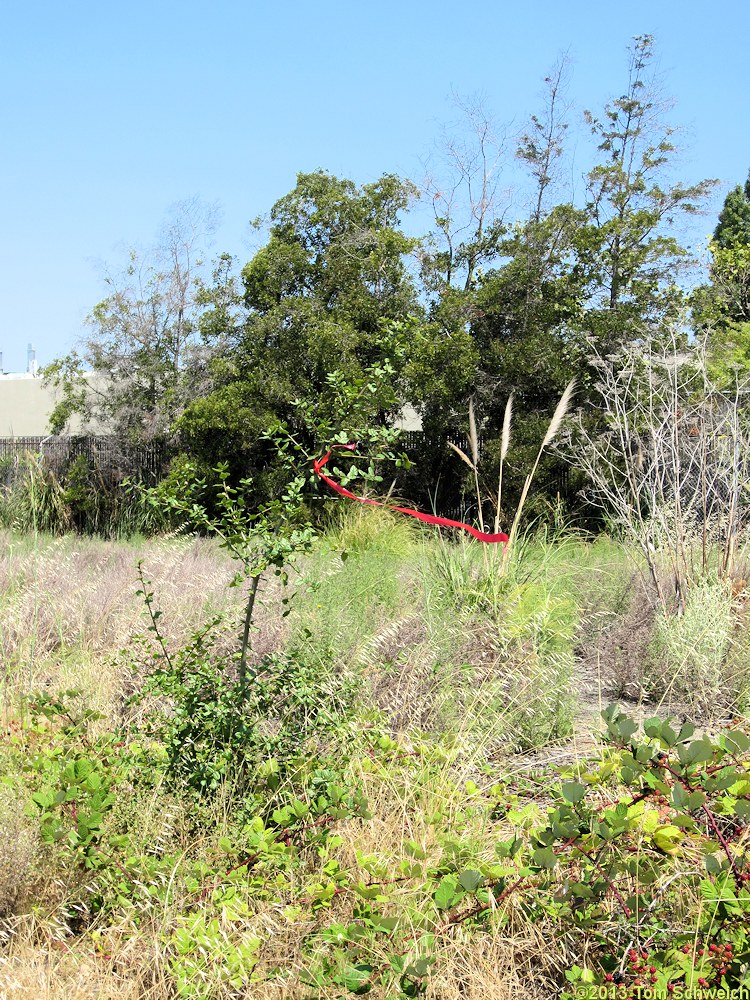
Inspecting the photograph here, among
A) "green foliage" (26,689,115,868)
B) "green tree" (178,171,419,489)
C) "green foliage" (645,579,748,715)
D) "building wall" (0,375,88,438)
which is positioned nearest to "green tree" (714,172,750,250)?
"green tree" (178,171,419,489)

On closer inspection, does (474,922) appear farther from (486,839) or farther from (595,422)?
(595,422)

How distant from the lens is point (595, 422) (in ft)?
44.1

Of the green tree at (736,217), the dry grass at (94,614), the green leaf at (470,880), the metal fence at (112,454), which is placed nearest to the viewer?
the green leaf at (470,880)

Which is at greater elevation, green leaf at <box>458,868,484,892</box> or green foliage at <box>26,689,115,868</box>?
green leaf at <box>458,868,484,892</box>

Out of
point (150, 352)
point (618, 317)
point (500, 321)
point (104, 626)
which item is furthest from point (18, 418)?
point (104, 626)

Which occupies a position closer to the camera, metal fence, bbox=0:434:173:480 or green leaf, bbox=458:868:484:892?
green leaf, bbox=458:868:484:892

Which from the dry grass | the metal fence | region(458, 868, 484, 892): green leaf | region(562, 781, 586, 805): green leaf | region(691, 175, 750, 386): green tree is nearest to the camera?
region(458, 868, 484, 892): green leaf

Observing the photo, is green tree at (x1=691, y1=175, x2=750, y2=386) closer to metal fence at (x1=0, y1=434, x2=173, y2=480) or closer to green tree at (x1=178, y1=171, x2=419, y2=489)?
green tree at (x1=178, y1=171, x2=419, y2=489)

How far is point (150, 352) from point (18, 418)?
1105 centimetres

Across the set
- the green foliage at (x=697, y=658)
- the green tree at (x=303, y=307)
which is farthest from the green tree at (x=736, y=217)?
the green foliage at (x=697, y=658)

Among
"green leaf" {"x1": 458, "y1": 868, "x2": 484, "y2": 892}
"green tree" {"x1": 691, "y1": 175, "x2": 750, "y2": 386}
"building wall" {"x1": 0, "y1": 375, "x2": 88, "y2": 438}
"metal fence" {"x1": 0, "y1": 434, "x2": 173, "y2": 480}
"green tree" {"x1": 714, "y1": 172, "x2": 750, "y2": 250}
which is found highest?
"green tree" {"x1": 714, "y1": 172, "x2": 750, "y2": 250}

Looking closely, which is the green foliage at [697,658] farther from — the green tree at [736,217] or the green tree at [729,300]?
the green tree at [736,217]

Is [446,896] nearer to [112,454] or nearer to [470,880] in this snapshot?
[470,880]

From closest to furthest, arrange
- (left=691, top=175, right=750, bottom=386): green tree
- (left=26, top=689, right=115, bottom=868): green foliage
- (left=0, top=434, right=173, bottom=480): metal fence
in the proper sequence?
1. (left=26, top=689, right=115, bottom=868): green foliage
2. (left=691, top=175, right=750, bottom=386): green tree
3. (left=0, top=434, right=173, bottom=480): metal fence
